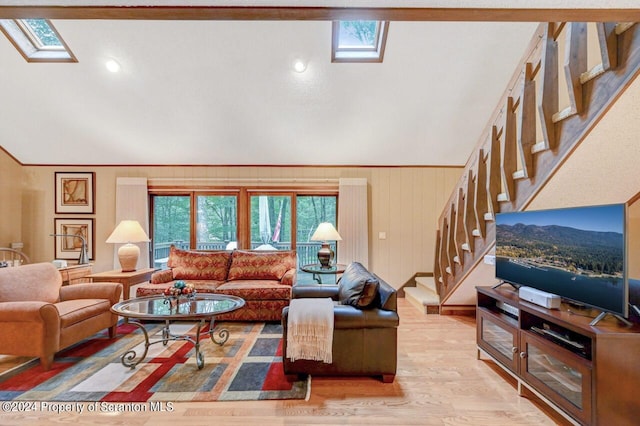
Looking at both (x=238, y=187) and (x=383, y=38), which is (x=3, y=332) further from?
(x=383, y=38)

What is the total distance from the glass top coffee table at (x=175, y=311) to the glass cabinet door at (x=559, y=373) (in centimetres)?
233

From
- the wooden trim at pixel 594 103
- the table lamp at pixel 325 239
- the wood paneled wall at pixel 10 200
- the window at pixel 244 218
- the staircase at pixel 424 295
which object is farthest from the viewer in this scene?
the window at pixel 244 218

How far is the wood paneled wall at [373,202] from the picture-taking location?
5371mm

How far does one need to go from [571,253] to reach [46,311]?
4.00 metres

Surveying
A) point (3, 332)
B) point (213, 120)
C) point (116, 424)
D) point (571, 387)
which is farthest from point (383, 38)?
point (3, 332)

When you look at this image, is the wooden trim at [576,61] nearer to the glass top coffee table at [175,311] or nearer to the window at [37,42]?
the glass top coffee table at [175,311]

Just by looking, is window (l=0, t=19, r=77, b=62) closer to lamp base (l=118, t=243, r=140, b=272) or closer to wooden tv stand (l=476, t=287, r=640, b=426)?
lamp base (l=118, t=243, r=140, b=272)

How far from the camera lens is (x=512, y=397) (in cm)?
237

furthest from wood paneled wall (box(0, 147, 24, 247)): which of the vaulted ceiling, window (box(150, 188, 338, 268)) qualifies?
window (box(150, 188, 338, 268))

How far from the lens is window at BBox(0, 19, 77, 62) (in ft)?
12.2

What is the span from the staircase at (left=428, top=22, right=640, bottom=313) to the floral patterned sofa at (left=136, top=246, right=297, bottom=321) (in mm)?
2182

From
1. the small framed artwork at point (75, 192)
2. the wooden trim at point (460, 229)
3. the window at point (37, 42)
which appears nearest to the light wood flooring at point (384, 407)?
the wooden trim at point (460, 229)

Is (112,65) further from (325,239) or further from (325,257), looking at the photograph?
(325,257)

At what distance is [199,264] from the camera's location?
454cm
